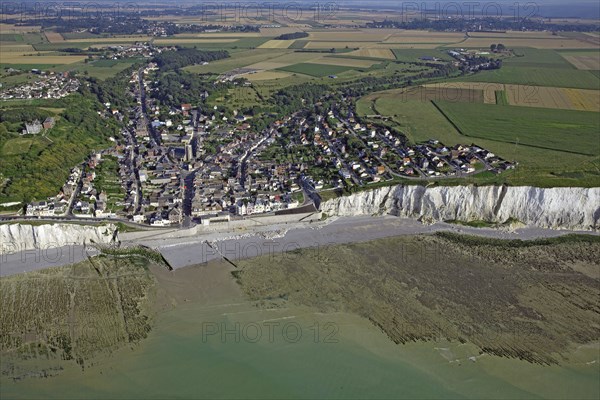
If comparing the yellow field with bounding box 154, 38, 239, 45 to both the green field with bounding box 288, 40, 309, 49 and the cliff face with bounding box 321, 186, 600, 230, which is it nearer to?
the green field with bounding box 288, 40, 309, 49

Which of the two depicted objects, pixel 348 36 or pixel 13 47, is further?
pixel 348 36

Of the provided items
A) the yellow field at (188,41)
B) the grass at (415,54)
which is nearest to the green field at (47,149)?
the yellow field at (188,41)

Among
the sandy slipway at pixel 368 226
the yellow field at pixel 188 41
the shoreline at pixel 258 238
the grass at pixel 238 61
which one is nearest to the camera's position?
the shoreline at pixel 258 238

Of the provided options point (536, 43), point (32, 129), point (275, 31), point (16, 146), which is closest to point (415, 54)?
point (536, 43)

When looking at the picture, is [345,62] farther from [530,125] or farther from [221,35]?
A: [221,35]

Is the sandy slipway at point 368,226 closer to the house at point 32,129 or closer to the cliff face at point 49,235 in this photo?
the cliff face at point 49,235
